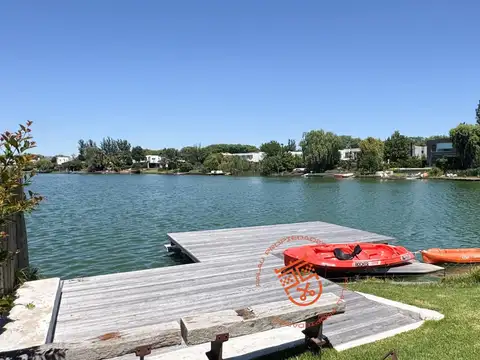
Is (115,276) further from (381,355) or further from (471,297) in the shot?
(471,297)

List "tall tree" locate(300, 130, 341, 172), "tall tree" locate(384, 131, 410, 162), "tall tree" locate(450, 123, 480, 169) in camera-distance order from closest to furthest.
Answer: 1. "tall tree" locate(450, 123, 480, 169)
2. "tall tree" locate(300, 130, 341, 172)
3. "tall tree" locate(384, 131, 410, 162)

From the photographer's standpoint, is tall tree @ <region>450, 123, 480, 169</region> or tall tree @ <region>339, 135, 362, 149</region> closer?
tall tree @ <region>450, 123, 480, 169</region>

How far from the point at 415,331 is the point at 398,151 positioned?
8250 cm

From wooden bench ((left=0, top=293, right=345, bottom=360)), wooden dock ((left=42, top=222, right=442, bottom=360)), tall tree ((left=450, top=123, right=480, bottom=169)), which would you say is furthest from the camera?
tall tree ((left=450, top=123, right=480, bottom=169))

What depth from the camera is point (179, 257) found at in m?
12.1

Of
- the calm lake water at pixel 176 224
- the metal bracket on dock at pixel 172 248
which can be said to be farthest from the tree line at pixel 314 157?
the metal bracket on dock at pixel 172 248

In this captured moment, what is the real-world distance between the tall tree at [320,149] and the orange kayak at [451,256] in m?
65.3

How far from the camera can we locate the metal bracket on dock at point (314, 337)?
3892mm

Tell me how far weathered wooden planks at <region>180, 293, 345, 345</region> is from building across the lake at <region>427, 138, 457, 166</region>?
243 ft

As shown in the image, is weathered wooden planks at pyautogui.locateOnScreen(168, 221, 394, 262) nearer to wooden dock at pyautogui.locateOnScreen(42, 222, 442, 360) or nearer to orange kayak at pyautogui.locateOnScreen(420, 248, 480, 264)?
wooden dock at pyautogui.locateOnScreen(42, 222, 442, 360)

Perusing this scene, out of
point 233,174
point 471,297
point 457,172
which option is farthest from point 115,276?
point 233,174

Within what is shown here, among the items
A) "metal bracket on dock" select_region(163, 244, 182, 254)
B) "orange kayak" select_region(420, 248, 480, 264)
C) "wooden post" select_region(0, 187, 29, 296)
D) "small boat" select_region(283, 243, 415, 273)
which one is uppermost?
"wooden post" select_region(0, 187, 29, 296)

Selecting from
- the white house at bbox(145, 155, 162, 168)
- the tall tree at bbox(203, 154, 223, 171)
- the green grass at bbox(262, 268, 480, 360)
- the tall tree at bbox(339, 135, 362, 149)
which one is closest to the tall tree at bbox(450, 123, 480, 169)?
the tall tree at bbox(339, 135, 362, 149)

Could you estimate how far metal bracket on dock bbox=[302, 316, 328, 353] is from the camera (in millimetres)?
3892
